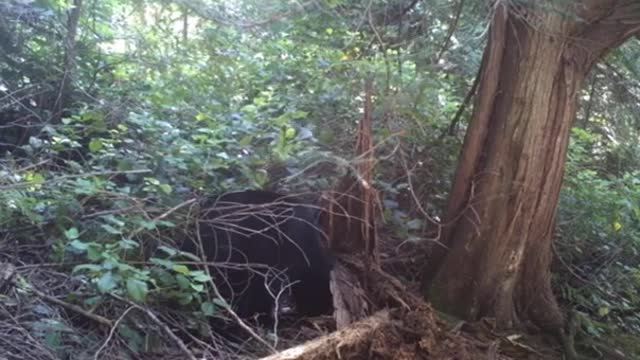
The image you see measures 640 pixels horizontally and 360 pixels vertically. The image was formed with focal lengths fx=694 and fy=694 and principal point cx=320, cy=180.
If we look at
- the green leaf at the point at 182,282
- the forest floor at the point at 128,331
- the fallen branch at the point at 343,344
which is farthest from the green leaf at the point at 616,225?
the green leaf at the point at 182,282

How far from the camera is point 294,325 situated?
3.69 m

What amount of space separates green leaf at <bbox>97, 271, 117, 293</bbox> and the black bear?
762 mm

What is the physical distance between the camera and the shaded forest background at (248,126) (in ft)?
10.9

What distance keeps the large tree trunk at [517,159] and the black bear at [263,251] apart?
2.69 feet

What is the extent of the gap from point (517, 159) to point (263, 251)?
1542 millimetres

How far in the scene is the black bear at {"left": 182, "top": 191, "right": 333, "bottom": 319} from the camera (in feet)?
11.7

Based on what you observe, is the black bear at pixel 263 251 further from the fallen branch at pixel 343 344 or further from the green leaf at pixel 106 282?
the green leaf at pixel 106 282

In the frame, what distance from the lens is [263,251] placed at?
3707mm

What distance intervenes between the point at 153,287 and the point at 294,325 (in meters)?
0.85

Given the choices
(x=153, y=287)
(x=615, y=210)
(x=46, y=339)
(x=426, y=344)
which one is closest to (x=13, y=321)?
(x=46, y=339)

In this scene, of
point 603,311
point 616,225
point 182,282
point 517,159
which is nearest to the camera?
point 182,282

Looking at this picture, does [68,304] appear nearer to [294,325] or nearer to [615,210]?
[294,325]

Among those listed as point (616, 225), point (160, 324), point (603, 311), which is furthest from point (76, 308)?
point (616, 225)

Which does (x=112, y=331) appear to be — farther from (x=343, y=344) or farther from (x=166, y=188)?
(x=343, y=344)
